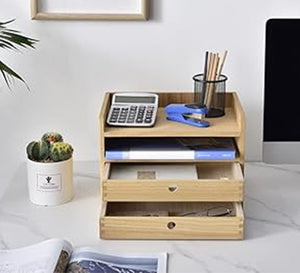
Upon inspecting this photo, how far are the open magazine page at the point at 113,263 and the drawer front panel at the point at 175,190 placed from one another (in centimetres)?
14

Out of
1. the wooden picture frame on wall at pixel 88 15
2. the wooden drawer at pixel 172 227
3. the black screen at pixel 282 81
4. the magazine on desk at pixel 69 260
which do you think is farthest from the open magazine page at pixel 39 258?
the wooden picture frame on wall at pixel 88 15

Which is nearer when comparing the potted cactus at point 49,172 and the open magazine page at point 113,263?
the open magazine page at point 113,263

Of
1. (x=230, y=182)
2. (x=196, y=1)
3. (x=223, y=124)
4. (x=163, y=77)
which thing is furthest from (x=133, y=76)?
(x=230, y=182)

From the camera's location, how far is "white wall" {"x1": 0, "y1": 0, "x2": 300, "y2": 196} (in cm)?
174

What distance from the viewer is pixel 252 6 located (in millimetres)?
1730

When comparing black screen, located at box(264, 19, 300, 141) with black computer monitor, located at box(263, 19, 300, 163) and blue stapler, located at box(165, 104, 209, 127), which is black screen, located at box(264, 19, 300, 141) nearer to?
black computer monitor, located at box(263, 19, 300, 163)

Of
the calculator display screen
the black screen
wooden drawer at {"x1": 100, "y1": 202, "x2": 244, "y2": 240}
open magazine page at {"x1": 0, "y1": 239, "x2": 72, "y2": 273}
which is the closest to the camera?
open magazine page at {"x1": 0, "y1": 239, "x2": 72, "y2": 273}

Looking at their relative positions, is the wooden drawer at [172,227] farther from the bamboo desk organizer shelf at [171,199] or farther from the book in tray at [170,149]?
the book in tray at [170,149]

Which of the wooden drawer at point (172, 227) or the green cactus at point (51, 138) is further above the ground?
the green cactus at point (51, 138)

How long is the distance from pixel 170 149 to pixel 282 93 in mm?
285

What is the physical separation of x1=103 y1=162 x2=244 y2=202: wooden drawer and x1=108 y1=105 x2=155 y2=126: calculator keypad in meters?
0.15

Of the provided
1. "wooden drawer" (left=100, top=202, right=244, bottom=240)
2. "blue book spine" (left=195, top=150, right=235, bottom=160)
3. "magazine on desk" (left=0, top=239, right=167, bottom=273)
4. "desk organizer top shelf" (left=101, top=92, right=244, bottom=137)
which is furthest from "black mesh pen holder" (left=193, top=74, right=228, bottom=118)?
"magazine on desk" (left=0, top=239, right=167, bottom=273)

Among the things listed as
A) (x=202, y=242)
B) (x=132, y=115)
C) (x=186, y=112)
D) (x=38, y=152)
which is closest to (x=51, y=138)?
(x=38, y=152)

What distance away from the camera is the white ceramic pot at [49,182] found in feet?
4.98
